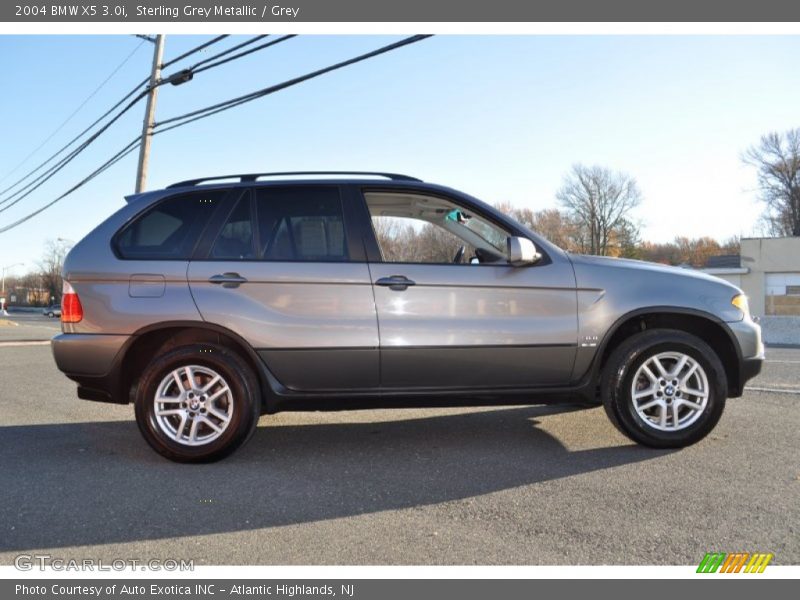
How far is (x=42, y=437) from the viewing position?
5.11 meters

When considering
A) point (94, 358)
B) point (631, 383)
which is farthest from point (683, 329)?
point (94, 358)

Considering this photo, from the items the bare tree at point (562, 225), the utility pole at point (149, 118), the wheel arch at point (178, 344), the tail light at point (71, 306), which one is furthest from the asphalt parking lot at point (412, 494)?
the bare tree at point (562, 225)

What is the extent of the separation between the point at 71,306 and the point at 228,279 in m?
1.10

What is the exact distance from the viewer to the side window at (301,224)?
4414 millimetres

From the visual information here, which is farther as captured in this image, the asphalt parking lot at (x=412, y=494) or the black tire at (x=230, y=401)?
the black tire at (x=230, y=401)

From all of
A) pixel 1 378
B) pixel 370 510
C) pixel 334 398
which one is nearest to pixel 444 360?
pixel 334 398

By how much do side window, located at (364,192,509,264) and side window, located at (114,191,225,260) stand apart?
1.16 meters

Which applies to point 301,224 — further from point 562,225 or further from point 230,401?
point 562,225

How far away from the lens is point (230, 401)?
4.26m

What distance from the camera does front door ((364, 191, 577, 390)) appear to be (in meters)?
4.31

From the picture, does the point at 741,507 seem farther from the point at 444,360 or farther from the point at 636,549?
the point at 444,360

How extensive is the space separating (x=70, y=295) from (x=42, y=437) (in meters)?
1.47

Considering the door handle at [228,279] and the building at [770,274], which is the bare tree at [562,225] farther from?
the door handle at [228,279]

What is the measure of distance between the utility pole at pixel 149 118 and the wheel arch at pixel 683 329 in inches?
569
